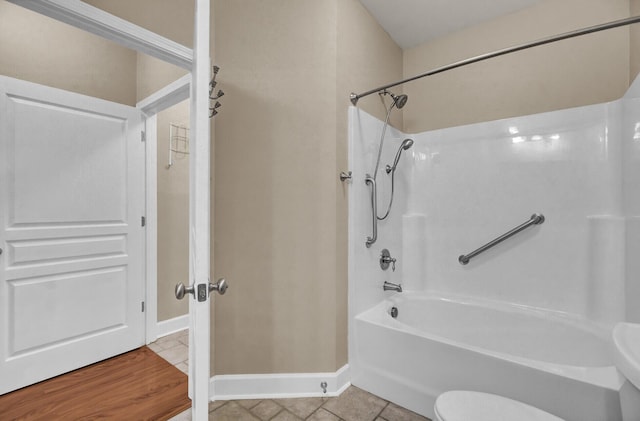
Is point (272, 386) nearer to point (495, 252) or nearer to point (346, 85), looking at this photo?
point (495, 252)

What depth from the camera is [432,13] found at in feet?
7.25

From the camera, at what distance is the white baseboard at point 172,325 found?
262 cm

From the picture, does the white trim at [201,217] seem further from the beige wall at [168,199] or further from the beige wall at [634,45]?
the beige wall at [634,45]

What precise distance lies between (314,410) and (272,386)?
292mm

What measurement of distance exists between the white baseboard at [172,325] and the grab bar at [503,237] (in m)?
2.55

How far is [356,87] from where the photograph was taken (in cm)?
200

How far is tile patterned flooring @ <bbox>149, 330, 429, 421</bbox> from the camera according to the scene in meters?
1.57

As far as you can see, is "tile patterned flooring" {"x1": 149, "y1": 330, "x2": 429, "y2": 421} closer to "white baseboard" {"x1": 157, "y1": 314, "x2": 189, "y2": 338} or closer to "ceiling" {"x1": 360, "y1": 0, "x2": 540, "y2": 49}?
"white baseboard" {"x1": 157, "y1": 314, "x2": 189, "y2": 338}

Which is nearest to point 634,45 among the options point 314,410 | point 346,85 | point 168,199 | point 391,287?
point 346,85

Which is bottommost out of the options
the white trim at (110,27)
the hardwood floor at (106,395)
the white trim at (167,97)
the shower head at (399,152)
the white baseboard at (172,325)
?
the hardwood floor at (106,395)

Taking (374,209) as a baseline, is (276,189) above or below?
above

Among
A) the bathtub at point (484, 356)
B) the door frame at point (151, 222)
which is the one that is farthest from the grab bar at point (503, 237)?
the door frame at point (151, 222)

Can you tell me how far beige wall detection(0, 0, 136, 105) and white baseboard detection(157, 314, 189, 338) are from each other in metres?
1.96

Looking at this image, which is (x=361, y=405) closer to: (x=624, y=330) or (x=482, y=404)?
(x=482, y=404)
